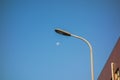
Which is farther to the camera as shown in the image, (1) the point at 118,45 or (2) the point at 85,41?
(1) the point at 118,45

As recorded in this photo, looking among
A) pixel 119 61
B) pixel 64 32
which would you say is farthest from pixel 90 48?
pixel 119 61

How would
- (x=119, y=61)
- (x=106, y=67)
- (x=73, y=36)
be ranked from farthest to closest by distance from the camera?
(x=106, y=67)
(x=119, y=61)
(x=73, y=36)

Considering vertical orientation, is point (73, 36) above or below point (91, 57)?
above

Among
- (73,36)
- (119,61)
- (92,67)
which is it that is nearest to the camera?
(92,67)

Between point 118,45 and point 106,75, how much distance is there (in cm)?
711

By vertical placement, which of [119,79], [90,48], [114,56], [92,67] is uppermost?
[114,56]

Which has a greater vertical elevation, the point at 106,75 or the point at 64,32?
the point at 106,75

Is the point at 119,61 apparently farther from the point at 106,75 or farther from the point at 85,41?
the point at 85,41

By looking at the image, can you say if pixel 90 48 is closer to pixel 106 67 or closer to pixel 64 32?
pixel 64 32

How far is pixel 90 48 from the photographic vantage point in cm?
1114

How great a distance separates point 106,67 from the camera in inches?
1039

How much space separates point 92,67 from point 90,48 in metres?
0.86

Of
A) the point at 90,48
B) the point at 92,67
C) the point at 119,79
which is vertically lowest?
the point at 92,67

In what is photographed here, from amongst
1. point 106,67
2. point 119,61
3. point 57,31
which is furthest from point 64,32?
point 106,67
